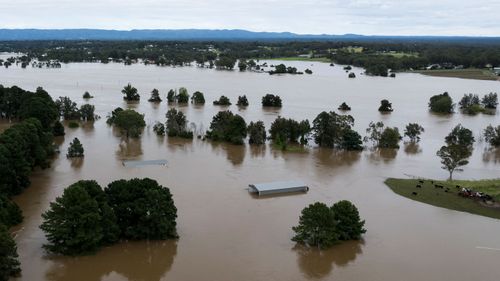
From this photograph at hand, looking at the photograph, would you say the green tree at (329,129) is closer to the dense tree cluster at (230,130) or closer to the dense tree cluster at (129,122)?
the dense tree cluster at (230,130)

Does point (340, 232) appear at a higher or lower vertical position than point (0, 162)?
Result: lower

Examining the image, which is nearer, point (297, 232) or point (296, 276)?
point (296, 276)

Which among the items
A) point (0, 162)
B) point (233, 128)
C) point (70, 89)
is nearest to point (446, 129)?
point (233, 128)

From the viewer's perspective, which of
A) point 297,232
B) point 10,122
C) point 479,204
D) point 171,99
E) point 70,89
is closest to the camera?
point 297,232

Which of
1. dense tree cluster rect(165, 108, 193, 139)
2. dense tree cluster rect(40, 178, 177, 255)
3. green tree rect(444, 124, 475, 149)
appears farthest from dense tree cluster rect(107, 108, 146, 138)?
green tree rect(444, 124, 475, 149)

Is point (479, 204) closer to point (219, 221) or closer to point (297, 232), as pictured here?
point (297, 232)

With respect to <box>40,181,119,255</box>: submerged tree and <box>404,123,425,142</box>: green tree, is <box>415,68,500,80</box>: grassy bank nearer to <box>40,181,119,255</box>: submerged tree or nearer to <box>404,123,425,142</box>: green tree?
<box>404,123,425,142</box>: green tree

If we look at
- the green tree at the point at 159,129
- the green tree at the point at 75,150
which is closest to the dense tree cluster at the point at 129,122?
the green tree at the point at 159,129
